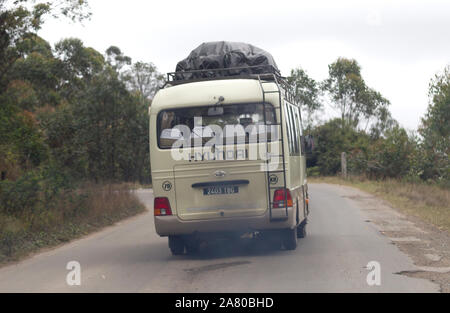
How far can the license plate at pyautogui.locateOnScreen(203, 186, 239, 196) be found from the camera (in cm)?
1047

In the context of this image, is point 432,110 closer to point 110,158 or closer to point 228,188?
point 110,158

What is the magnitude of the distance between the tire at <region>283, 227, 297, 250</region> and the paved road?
16 centimetres

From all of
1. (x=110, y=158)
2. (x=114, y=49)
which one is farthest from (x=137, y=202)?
(x=114, y=49)

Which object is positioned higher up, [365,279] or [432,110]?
[432,110]

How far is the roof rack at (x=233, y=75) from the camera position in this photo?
37.3ft

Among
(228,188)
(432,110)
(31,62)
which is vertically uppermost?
(31,62)

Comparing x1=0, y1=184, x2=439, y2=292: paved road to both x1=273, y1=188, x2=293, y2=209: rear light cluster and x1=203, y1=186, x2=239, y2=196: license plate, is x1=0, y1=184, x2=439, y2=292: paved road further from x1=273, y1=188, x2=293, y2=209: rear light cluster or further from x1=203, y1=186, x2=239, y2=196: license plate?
→ x1=203, y1=186, x2=239, y2=196: license plate

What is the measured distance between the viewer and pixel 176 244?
11.3m

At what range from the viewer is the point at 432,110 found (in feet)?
96.1

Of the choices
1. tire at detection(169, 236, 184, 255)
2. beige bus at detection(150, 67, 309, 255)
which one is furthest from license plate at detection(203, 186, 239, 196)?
tire at detection(169, 236, 184, 255)

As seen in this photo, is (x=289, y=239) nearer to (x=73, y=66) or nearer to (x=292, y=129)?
(x=292, y=129)

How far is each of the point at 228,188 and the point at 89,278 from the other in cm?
267
